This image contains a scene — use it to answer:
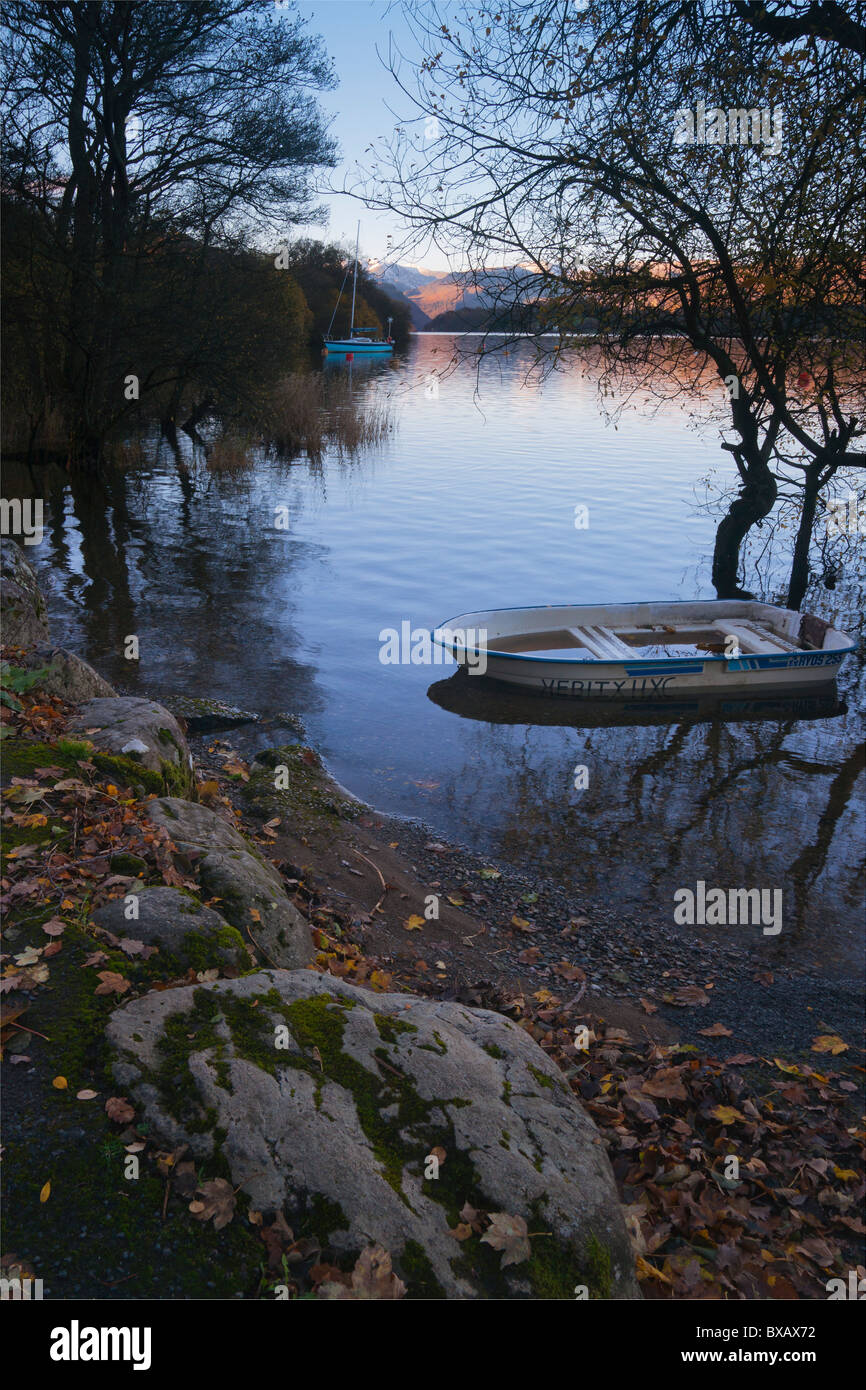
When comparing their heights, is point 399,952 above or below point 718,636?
below

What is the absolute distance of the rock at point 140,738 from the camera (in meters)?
6.12

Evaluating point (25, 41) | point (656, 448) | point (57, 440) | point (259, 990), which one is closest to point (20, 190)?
point (25, 41)

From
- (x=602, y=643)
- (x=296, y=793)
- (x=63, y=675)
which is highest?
(x=63, y=675)

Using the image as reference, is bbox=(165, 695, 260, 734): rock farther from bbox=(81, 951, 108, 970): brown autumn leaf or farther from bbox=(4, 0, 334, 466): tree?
bbox=(4, 0, 334, 466): tree

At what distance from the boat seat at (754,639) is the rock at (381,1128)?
1160cm

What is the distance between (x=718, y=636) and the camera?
1543 cm

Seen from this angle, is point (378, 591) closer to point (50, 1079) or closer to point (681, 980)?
point (681, 980)

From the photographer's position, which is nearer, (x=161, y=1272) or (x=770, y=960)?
(x=161, y=1272)

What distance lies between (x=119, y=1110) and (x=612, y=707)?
438 inches

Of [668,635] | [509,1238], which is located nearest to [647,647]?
[668,635]

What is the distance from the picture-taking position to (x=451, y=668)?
14.9 metres

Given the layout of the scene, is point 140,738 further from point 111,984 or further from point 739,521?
point 739,521

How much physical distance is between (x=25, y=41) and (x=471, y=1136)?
24.1 meters

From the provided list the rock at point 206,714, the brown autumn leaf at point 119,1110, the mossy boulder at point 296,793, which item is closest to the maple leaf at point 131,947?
the brown autumn leaf at point 119,1110
